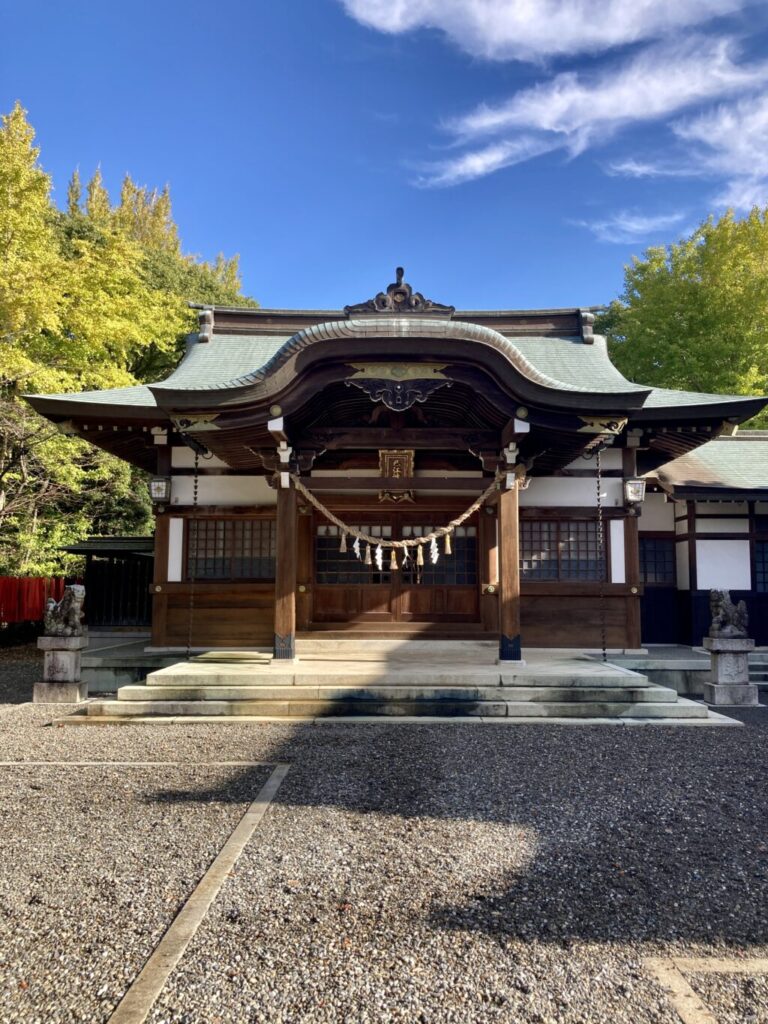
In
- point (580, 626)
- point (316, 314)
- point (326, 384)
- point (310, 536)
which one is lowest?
point (580, 626)

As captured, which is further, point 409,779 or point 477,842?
point 409,779

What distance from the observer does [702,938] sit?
9.31 ft

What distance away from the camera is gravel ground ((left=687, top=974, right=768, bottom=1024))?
231 cm

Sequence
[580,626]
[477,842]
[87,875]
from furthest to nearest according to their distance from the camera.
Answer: [580,626] → [477,842] → [87,875]

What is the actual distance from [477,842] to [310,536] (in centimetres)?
706

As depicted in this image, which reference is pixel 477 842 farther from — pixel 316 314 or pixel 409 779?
pixel 316 314

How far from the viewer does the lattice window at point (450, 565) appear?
10.4 m

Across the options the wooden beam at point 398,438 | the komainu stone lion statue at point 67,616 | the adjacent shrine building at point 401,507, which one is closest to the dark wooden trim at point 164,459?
the adjacent shrine building at point 401,507

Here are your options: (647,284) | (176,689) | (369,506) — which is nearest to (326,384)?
(369,506)

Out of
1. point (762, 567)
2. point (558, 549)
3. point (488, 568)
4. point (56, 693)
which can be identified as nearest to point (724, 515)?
point (762, 567)

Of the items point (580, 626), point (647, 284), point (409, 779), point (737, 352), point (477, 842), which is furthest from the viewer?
point (647, 284)

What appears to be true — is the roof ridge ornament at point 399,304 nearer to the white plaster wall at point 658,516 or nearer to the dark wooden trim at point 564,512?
the dark wooden trim at point 564,512

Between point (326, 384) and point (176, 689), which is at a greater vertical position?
point (326, 384)

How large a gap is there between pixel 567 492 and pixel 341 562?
3974 mm
